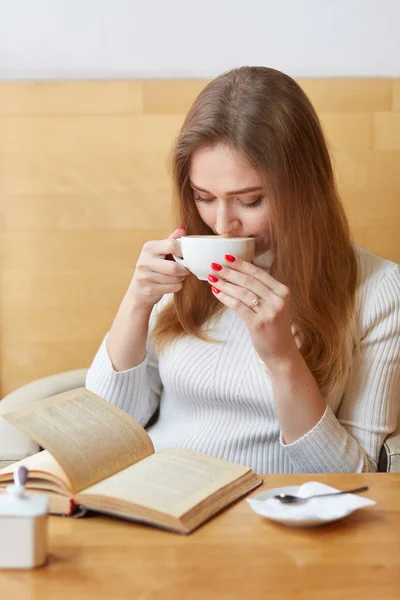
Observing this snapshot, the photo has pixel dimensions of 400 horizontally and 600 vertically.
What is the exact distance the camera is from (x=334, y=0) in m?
2.05

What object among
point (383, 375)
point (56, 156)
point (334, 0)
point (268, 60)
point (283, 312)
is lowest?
point (383, 375)

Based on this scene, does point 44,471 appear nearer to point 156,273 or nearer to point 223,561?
point 223,561

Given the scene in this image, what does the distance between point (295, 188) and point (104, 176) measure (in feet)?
2.26

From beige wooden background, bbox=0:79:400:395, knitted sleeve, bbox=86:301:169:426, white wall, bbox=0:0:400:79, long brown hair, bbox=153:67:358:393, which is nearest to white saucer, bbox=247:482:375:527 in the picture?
long brown hair, bbox=153:67:358:393

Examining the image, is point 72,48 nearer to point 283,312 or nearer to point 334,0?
point 334,0

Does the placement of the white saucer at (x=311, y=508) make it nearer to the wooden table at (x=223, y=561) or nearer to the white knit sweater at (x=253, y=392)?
the wooden table at (x=223, y=561)

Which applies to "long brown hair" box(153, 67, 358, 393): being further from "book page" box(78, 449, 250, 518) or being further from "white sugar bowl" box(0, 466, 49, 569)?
"white sugar bowl" box(0, 466, 49, 569)

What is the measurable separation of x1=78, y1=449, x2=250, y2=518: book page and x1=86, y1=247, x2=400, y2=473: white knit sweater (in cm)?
28

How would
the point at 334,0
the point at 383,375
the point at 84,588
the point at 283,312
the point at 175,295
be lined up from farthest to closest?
the point at 334,0 < the point at 175,295 < the point at 383,375 < the point at 283,312 < the point at 84,588

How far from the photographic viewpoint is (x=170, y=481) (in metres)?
1.12

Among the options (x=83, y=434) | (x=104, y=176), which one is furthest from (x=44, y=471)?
(x=104, y=176)

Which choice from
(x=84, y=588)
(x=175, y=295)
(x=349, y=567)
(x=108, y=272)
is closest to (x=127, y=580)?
(x=84, y=588)

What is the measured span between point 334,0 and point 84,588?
1621 millimetres

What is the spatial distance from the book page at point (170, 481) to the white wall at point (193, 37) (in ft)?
3.83
